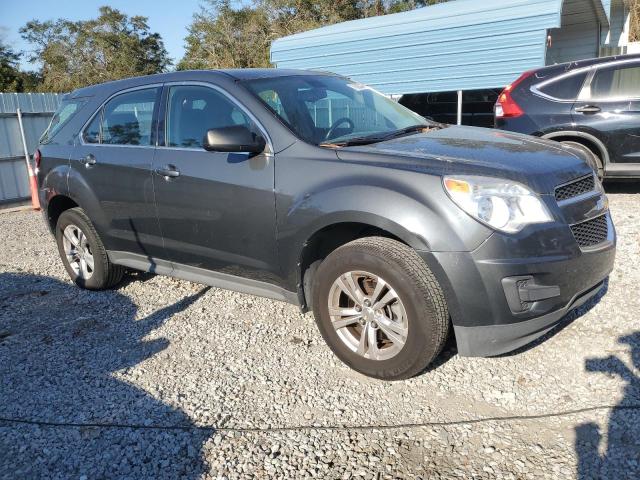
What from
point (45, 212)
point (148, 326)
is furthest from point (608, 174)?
point (45, 212)

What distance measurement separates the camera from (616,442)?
2.54 metres

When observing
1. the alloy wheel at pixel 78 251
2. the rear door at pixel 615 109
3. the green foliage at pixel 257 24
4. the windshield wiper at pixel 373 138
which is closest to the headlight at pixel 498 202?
the windshield wiper at pixel 373 138

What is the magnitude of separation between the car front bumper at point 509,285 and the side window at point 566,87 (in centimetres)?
475

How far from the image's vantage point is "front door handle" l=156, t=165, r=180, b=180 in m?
3.88

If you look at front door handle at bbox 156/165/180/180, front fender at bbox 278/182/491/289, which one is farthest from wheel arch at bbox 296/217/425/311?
front door handle at bbox 156/165/180/180

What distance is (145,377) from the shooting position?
135 inches

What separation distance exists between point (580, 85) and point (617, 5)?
10900 millimetres

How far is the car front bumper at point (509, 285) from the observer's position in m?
2.74

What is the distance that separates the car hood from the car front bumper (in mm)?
340

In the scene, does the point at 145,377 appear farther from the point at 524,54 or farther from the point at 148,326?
the point at 524,54

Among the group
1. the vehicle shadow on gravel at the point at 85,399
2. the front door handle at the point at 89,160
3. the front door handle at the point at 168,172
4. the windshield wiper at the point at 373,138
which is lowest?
the vehicle shadow on gravel at the point at 85,399

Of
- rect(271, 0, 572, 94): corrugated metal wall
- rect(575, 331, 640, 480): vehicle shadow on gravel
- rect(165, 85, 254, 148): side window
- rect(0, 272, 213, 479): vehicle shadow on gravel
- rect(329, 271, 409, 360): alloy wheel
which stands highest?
rect(271, 0, 572, 94): corrugated metal wall

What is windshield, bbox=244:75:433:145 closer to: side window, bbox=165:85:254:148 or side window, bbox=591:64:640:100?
side window, bbox=165:85:254:148

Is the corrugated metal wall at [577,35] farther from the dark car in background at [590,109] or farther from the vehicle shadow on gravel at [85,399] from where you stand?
the vehicle shadow on gravel at [85,399]
